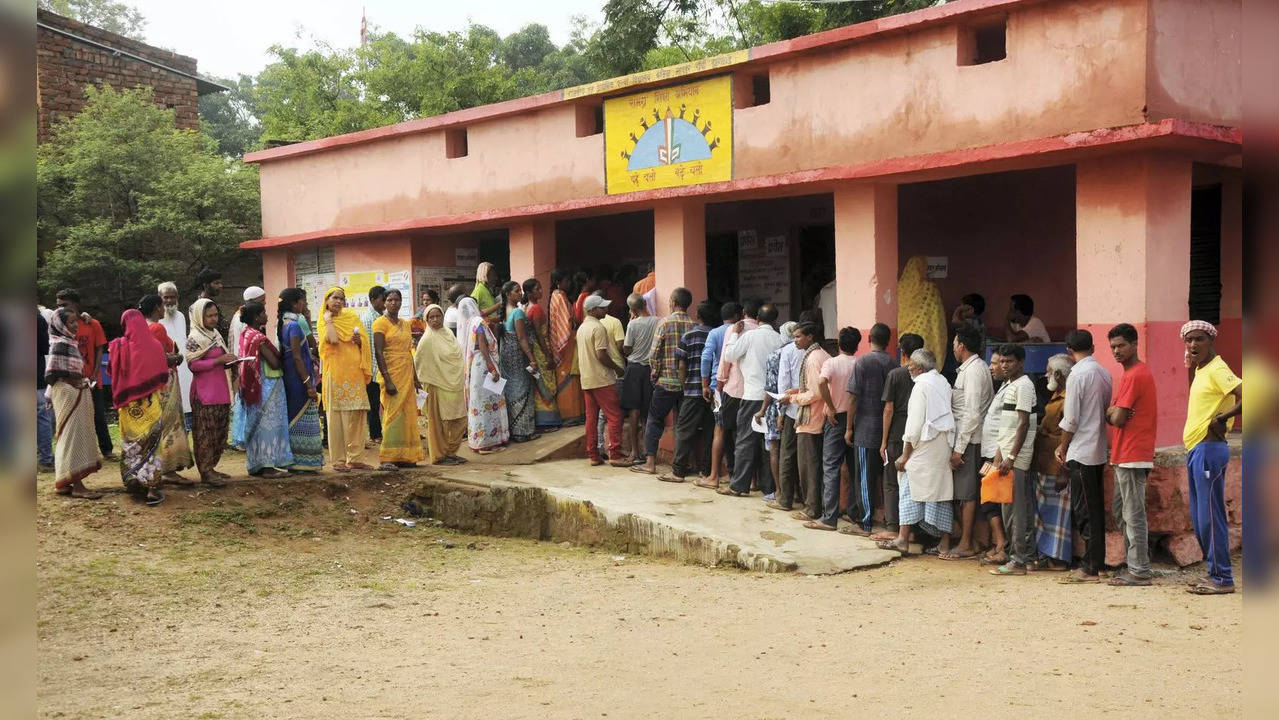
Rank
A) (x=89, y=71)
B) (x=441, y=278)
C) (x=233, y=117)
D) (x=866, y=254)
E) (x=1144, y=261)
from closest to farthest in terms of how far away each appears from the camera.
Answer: (x=1144, y=261) → (x=866, y=254) → (x=441, y=278) → (x=89, y=71) → (x=233, y=117)

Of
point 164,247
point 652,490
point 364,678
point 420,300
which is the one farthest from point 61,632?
point 164,247

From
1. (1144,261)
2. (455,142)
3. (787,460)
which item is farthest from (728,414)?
(455,142)

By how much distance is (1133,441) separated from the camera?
23.2ft

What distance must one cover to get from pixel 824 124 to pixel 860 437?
2836 mm

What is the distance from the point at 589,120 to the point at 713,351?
3.39m

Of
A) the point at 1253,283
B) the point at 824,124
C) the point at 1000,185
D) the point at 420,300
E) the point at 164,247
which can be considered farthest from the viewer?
the point at 164,247

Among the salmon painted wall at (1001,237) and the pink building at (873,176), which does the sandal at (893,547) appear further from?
the salmon painted wall at (1001,237)

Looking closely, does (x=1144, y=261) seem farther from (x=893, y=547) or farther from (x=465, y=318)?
(x=465, y=318)

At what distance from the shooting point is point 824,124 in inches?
374

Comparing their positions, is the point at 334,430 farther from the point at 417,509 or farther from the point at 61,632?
the point at 61,632

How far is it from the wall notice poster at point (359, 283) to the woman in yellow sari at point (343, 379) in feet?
11.4

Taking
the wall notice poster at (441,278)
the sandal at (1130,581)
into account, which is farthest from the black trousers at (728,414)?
the wall notice poster at (441,278)

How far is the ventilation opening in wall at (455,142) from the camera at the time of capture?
1295cm

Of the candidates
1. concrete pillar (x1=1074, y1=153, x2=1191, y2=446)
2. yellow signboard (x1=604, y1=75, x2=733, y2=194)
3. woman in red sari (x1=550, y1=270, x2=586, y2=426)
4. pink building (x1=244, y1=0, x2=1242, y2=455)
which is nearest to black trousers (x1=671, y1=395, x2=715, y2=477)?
pink building (x1=244, y1=0, x2=1242, y2=455)
